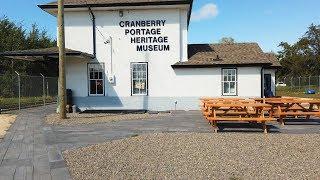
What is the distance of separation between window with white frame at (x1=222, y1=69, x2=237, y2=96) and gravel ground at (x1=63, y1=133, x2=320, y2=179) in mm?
8663

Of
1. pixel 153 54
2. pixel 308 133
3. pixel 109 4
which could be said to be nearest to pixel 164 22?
pixel 153 54

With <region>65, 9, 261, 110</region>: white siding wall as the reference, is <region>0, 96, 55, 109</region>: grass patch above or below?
below

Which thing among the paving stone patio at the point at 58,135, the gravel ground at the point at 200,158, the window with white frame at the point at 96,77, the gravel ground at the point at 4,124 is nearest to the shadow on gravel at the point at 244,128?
the paving stone patio at the point at 58,135

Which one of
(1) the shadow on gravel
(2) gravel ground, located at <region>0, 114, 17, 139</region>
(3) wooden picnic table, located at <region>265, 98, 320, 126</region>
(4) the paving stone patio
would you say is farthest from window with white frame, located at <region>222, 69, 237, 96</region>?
(2) gravel ground, located at <region>0, 114, 17, 139</region>

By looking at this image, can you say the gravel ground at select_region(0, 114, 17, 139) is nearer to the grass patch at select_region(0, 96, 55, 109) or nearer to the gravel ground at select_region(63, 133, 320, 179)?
the gravel ground at select_region(63, 133, 320, 179)

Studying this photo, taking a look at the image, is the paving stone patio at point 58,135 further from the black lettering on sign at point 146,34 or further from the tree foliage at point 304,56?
the tree foliage at point 304,56

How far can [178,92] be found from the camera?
65.4ft

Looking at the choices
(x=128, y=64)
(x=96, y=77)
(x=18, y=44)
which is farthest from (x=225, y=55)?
(x=18, y=44)

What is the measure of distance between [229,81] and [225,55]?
165 centimetres

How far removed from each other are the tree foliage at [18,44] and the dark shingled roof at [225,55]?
16483mm

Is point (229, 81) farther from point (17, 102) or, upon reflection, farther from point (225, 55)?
point (17, 102)

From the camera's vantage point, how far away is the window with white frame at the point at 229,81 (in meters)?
19.8

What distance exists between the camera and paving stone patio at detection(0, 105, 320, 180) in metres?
7.26

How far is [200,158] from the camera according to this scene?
8.11 metres
